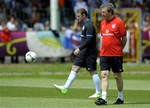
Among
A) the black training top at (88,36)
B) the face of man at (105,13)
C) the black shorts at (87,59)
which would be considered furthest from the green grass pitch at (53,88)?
the face of man at (105,13)

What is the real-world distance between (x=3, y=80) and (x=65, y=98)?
6985mm

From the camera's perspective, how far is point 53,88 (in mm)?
19906

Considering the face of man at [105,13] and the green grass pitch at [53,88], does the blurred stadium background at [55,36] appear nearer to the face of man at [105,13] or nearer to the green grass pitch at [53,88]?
the green grass pitch at [53,88]

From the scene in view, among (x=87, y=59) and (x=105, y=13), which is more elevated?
(x=105, y=13)

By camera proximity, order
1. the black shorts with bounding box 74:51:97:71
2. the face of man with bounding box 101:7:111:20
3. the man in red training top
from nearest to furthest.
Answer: the face of man with bounding box 101:7:111:20
the man in red training top
the black shorts with bounding box 74:51:97:71

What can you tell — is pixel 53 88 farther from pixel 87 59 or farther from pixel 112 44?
pixel 112 44

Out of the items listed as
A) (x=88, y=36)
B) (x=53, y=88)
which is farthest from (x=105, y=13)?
(x=53, y=88)

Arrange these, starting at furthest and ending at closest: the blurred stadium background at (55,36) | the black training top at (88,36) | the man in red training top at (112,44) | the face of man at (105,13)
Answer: the blurred stadium background at (55,36) < the black training top at (88,36) < the man in red training top at (112,44) < the face of man at (105,13)

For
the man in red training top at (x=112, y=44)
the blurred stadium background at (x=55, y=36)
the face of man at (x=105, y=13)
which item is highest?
the face of man at (x=105, y=13)

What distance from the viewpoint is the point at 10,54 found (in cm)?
3272

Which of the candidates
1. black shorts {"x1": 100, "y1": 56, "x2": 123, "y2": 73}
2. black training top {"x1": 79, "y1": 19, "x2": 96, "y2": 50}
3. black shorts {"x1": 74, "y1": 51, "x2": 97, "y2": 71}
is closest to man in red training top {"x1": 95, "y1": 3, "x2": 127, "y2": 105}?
black shorts {"x1": 100, "y1": 56, "x2": 123, "y2": 73}

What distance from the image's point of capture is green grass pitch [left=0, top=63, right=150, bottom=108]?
15.1 metres

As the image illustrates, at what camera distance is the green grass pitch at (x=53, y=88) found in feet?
49.6

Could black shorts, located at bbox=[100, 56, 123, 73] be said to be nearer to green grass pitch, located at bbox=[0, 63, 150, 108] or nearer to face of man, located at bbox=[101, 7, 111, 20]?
green grass pitch, located at bbox=[0, 63, 150, 108]
